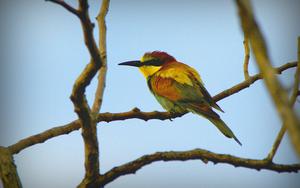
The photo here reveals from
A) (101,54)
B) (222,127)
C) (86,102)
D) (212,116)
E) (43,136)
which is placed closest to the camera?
(86,102)

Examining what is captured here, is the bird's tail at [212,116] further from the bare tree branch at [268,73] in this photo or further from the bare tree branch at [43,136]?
the bare tree branch at [268,73]

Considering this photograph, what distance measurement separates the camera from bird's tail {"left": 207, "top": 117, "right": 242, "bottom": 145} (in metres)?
3.53

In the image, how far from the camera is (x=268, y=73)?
2.42ft

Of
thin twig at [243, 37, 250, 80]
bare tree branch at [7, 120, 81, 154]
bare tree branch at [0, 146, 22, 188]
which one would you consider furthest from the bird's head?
bare tree branch at [0, 146, 22, 188]

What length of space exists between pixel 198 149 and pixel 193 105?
2110 mm

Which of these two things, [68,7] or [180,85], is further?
[180,85]

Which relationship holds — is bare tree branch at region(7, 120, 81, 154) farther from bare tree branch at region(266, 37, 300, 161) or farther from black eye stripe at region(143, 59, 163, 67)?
black eye stripe at region(143, 59, 163, 67)

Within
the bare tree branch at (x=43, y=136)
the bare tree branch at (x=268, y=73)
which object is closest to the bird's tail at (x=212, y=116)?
the bare tree branch at (x=43, y=136)

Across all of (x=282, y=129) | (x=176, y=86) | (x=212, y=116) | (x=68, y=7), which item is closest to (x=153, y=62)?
(x=176, y=86)

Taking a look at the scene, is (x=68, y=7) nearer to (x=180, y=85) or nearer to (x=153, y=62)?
(x=180, y=85)

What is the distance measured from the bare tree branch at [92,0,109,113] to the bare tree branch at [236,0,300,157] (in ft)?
4.70

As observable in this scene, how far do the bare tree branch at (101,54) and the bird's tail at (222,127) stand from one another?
1.36 metres

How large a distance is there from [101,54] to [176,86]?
7.58 feet

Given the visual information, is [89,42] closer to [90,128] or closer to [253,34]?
[90,128]
